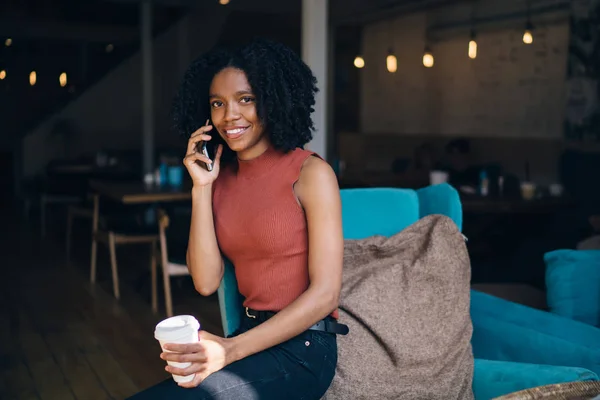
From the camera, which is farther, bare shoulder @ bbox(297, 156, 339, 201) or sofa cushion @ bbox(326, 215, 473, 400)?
sofa cushion @ bbox(326, 215, 473, 400)

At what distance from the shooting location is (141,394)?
63.1 inches

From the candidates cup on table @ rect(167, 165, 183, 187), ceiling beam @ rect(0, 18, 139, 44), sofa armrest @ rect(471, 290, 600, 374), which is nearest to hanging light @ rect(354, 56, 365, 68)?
ceiling beam @ rect(0, 18, 139, 44)

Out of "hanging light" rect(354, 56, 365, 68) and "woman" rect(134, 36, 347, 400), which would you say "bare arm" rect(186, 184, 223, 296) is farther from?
"hanging light" rect(354, 56, 365, 68)

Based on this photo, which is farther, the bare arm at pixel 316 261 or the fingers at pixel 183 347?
the bare arm at pixel 316 261

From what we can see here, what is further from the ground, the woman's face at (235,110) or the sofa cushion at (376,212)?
the woman's face at (235,110)

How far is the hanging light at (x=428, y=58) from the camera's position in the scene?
9039mm

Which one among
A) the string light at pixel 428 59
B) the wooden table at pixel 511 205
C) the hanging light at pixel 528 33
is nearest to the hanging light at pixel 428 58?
the string light at pixel 428 59

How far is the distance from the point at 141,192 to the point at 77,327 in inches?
→ 49.7

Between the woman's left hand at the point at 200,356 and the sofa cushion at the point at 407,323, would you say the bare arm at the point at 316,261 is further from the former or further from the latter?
the sofa cushion at the point at 407,323

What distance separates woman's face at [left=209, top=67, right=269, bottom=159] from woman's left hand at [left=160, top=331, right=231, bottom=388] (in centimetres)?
53

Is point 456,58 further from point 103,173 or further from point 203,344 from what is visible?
point 203,344

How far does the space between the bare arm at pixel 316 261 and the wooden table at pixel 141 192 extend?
3755 mm

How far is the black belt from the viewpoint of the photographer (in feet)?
5.87

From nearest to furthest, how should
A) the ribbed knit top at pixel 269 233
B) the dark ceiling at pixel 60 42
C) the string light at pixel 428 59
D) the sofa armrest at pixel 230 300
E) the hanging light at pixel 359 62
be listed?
the ribbed knit top at pixel 269 233 → the sofa armrest at pixel 230 300 → the string light at pixel 428 59 → the hanging light at pixel 359 62 → the dark ceiling at pixel 60 42
